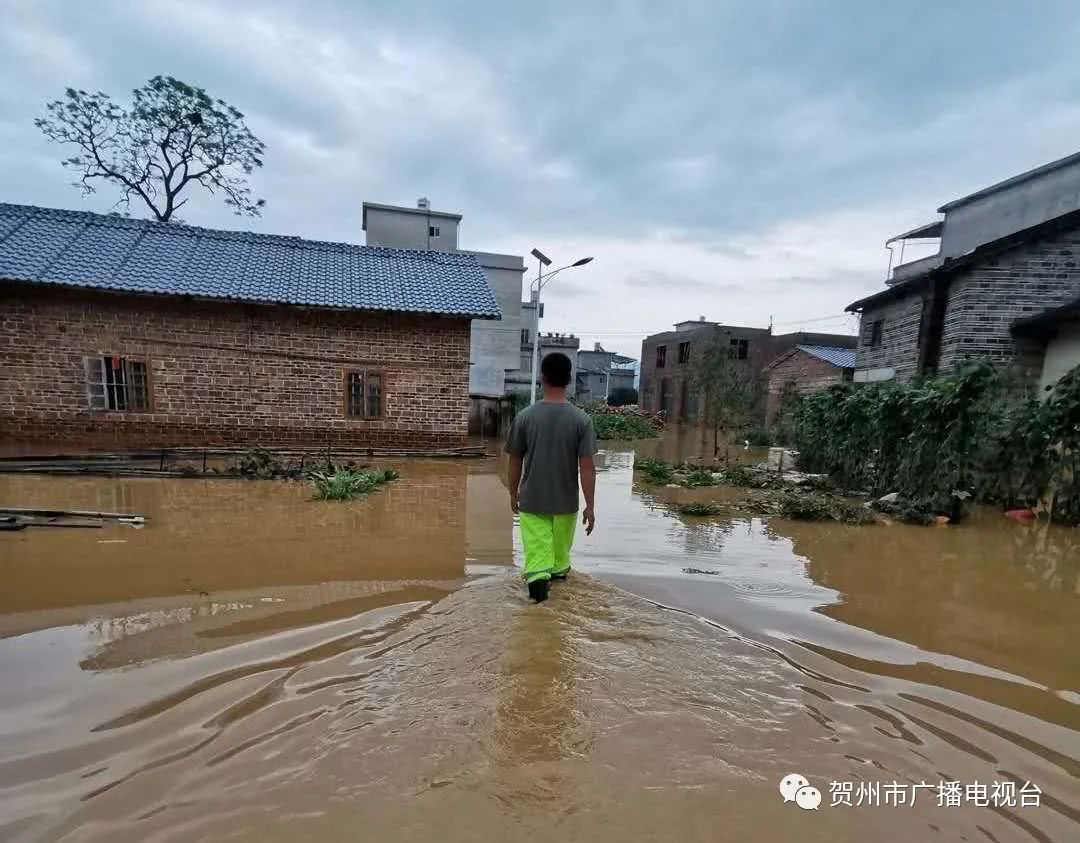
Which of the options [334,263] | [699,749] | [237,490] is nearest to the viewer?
[699,749]

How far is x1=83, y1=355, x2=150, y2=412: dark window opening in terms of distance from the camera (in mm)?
11164

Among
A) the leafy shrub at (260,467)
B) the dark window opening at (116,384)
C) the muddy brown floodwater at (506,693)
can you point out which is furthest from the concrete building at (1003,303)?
the dark window opening at (116,384)

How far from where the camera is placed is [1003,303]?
12.8 metres

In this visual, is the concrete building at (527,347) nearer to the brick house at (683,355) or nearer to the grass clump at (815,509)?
the brick house at (683,355)

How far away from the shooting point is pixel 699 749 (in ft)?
8.02

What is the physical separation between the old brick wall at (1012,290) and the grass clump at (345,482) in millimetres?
12672

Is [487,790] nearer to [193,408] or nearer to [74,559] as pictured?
[74,559]

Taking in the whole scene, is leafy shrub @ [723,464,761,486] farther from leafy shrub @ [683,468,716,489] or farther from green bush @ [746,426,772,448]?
green bush @ [746,426,772,448]

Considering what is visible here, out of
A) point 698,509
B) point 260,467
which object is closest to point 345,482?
point 260,467

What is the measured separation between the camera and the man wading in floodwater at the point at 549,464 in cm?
385

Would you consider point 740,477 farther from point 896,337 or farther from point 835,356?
point 835,356

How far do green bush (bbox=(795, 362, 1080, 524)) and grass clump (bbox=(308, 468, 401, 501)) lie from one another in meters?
7.85

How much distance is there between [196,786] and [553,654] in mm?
1811

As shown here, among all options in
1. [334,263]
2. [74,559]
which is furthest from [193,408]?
[74,559]
